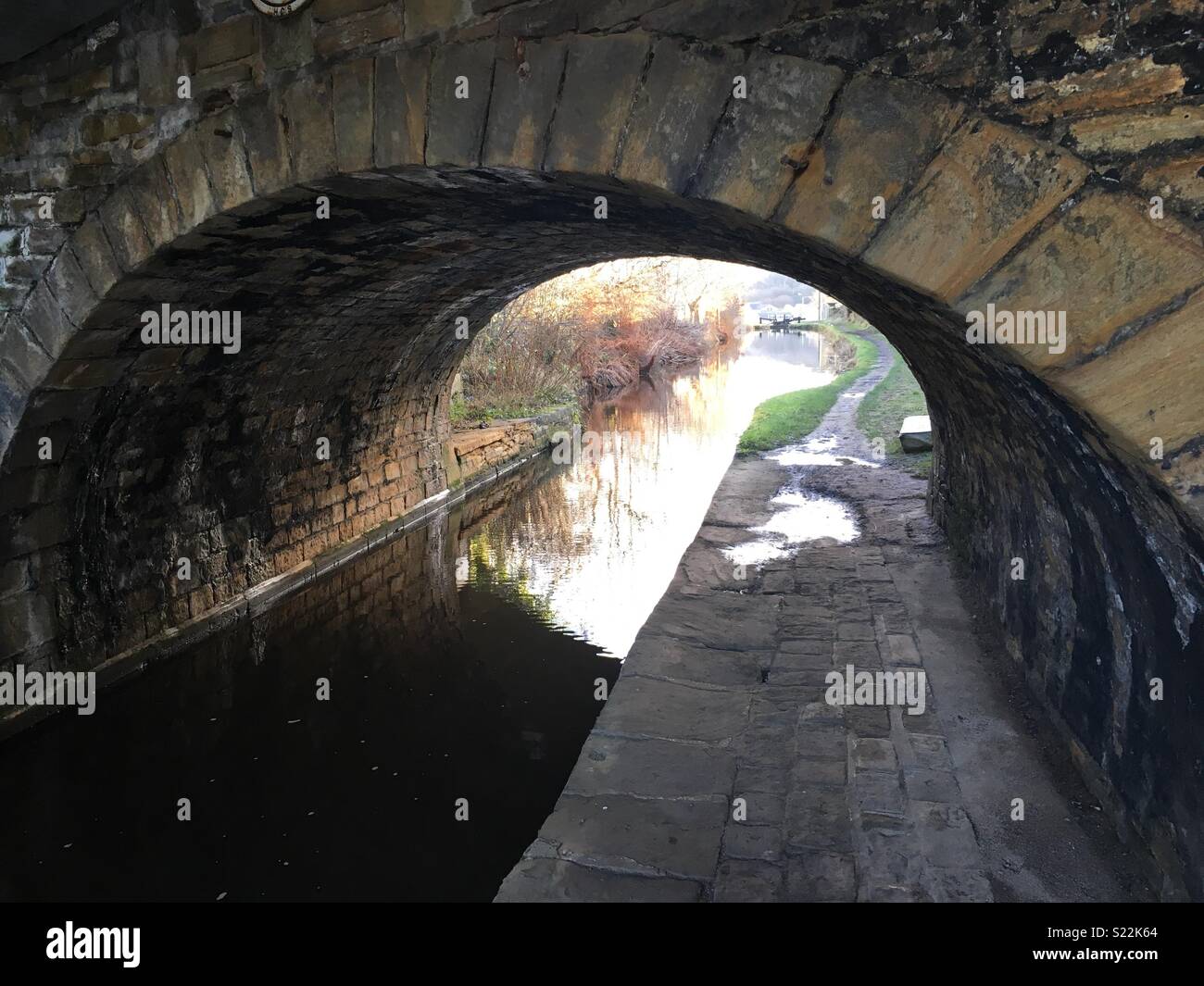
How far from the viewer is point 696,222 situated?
4129 mm

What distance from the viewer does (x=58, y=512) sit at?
5.30 metres

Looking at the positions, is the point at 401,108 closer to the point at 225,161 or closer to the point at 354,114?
the point at 354,114

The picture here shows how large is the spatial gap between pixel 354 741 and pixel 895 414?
958 centimetres

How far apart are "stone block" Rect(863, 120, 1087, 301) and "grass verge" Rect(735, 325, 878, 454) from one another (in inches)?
325

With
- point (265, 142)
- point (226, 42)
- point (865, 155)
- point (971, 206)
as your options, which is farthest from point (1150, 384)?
point (226, 42)

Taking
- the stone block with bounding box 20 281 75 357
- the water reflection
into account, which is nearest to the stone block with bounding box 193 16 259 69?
the stone block with bounding box 20 281 75 357

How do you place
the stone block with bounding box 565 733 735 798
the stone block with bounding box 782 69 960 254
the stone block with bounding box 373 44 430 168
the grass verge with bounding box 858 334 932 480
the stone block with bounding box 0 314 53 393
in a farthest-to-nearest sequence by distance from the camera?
1. the grass verge with bounding box 858 334 932 480
2. the stone block with bounding box 0 314 53 393
3. the stone block with bounding box 565 733 735 798
4. the stone block with bounding box 373 44 430 168
5. the stone block with bounding box 782 69 960 254

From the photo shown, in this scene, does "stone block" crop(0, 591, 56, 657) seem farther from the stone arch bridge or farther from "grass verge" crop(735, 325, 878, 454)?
"grass verge" crop(735, 325, 878, 454)

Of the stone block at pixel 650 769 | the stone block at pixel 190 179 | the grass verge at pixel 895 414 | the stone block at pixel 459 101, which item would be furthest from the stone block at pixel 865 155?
the grass verge at pixel 895 414

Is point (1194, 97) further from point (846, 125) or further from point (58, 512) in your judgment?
point (58, 512)

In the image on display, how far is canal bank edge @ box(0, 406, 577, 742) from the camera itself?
5.96m

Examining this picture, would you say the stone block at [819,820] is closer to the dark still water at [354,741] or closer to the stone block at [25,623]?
the dark still water at [354,741]

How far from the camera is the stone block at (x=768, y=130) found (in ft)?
8.45
